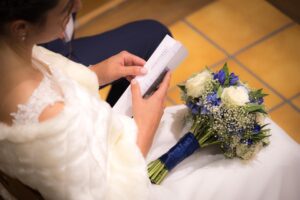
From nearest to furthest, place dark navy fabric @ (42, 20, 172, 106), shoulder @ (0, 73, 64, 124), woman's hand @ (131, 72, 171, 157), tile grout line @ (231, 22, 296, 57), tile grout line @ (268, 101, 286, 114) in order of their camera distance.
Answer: shoulder @ (0, 73, 64, 124), woman's hand @ (131, 72, 171, 157), dark navy fabric @ (42, 20, 172, 106), tile grout line @ (268, 101, 286, 114), tile grout line @ (231, 22, 296, 57)

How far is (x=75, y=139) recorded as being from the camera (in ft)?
2.69

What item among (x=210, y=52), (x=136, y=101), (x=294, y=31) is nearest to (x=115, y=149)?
(x=136, y=101)

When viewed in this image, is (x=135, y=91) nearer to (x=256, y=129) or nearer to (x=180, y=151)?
(x=180, y=151)

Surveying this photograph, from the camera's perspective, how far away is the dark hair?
27.2 inches

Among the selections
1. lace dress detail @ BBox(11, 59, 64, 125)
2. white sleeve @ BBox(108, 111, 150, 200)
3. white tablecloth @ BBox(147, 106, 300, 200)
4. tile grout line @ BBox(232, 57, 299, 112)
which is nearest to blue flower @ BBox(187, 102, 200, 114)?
white tablecloth @ BBox(147, 106, 300, 200)

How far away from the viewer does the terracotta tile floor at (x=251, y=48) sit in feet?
6.35

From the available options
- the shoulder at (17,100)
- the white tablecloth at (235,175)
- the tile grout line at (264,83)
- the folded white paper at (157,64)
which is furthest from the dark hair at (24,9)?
the tile grout line at (264,83)

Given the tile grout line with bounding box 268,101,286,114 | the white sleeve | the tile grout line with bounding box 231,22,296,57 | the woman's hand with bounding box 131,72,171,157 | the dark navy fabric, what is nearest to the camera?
the white sleeve

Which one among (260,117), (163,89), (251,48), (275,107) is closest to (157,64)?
(163,89)

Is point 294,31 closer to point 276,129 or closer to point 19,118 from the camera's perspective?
point 276,129

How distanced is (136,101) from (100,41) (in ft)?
1.35

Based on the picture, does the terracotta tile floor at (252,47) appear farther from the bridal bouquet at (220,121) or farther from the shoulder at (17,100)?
the shoulder at (17,100)

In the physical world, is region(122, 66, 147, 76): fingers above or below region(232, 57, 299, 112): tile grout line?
below

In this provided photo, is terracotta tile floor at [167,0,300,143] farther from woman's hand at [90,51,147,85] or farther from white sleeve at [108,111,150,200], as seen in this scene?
white sleeve at [108,111,150,200]
